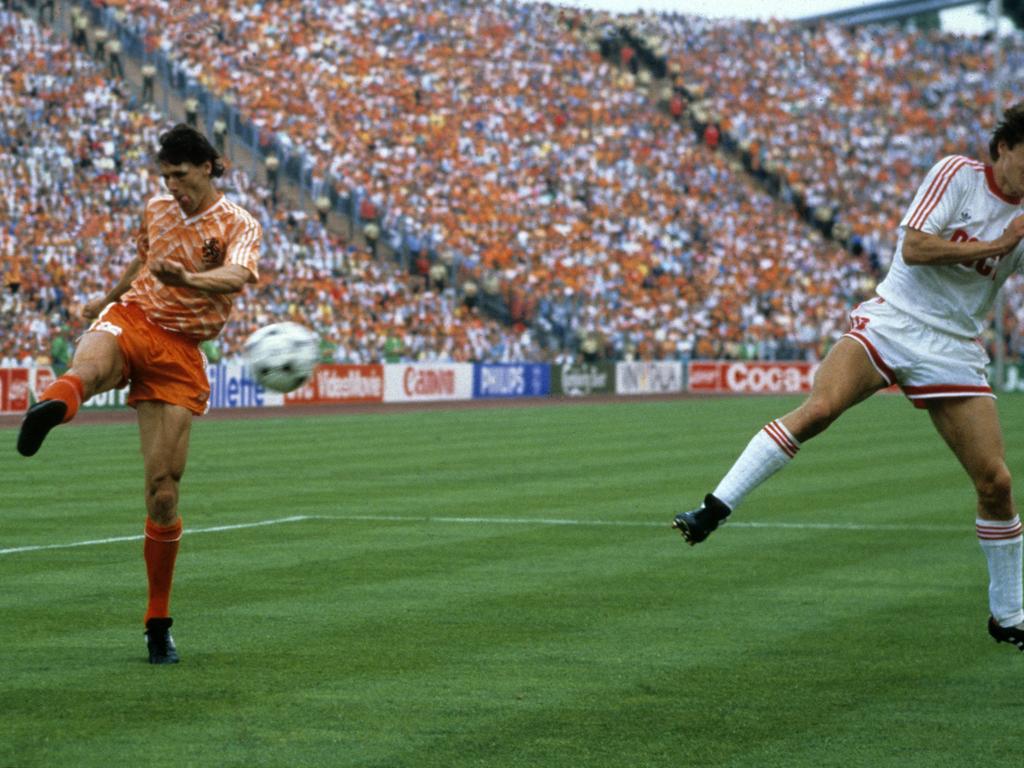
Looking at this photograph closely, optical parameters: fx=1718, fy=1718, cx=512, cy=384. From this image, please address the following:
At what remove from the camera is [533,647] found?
331 inches

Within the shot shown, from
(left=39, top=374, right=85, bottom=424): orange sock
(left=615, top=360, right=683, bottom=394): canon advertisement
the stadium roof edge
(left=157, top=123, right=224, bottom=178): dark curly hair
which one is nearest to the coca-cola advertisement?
(left=615, top=360, right=683, bottom=394): canon advertisement

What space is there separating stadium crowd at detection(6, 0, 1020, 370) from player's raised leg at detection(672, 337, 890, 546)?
90.9ft

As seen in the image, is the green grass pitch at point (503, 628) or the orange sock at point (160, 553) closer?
the green grass pitch at point (503, 628)

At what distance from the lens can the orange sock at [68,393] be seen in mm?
7461

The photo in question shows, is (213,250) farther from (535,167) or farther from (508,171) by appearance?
(535,167)

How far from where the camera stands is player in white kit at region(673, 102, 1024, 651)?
7672mm

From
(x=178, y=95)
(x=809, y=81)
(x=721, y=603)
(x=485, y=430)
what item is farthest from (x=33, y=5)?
(x=721, y=603)

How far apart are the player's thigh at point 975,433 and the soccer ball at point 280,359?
9.87ft

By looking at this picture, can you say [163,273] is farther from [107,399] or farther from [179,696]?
[107,399]

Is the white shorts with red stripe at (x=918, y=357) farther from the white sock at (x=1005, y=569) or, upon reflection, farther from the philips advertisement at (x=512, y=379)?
the philips advertisement at (x=512, y=379)

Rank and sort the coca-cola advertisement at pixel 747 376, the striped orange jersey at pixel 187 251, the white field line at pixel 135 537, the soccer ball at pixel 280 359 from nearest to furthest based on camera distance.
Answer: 1. the striped orange jersey at pixel 187 251
2. the soccer ball at pixel 280 359
3. the white field line at pixel 135 537
4. the coca-cola advertisement at pixel 747 376

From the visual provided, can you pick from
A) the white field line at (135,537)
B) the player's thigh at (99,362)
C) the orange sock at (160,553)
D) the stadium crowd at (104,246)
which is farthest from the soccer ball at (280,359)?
the stadium crowd at (104,246)

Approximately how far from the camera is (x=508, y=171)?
50.0 m

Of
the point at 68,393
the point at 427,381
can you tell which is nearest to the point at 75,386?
the point at 68,393
